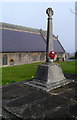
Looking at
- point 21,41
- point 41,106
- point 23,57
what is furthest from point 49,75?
point 21,41

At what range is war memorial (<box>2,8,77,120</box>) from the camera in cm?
349

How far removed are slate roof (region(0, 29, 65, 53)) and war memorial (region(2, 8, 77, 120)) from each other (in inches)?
632

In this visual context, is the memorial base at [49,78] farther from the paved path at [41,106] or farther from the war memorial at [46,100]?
the paved path at [41,106]

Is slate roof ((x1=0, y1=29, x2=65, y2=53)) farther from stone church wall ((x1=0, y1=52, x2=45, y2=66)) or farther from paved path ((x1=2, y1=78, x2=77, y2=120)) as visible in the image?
paved path ((x1=2, y1=78, x2=77, y2=120))

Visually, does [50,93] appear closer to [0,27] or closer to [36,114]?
[36,114]

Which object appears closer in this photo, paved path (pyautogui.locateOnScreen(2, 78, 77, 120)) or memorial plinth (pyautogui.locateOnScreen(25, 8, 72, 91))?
paved path (pyautogui.locateOnScreen(2, 78, 77, 120))

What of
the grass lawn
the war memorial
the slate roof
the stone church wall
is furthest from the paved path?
the slate roof

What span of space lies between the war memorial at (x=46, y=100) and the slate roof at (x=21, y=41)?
1605 centimetres

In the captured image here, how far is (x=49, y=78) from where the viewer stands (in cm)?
618

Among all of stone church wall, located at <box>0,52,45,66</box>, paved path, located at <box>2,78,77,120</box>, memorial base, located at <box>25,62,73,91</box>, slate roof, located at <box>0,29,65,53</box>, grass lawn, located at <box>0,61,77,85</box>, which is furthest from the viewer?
slate roof, located at <box>0,29,65,53</box>

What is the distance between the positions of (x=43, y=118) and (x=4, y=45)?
20223 mm

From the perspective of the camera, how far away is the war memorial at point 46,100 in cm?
349

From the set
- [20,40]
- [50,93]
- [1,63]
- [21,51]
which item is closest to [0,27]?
Answer: [20,40]

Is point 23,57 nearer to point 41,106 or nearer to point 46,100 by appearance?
point 46,100
